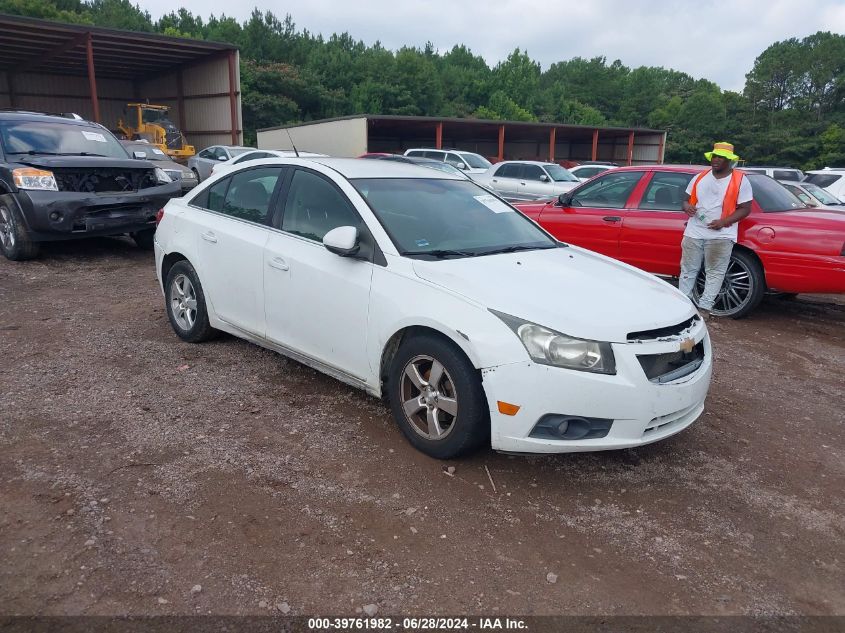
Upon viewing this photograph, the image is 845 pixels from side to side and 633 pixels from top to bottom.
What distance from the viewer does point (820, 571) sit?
8.98 ft

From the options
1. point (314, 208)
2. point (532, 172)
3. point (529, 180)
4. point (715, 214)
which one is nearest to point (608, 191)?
point (715, 214)

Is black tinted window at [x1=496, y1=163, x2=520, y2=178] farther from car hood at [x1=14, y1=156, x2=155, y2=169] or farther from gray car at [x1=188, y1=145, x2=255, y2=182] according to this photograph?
car hood at [x1=14, y1=156, x2=155, y2=169]

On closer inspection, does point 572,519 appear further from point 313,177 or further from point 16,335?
point 16,335

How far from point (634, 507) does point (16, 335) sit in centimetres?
517

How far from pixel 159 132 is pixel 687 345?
26.3 meters

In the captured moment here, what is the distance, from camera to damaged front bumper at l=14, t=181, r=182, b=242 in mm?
7715

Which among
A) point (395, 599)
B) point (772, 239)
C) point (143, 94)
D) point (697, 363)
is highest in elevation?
point (143, 94)

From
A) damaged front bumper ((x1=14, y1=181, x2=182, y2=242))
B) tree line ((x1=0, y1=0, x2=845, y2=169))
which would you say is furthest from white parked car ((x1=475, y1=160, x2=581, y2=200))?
tree line ((x1=0, y1=0, x2=845, y2=169))

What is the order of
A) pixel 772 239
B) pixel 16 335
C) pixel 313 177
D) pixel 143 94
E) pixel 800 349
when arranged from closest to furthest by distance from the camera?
pixel 313 177 → pixel 16 335 → pixel 800 349 → pixel 772 239 → pixel 143 94

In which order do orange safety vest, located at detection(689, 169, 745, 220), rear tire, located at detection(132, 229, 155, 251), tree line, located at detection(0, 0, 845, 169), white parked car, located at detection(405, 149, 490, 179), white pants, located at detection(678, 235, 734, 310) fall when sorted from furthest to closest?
1. tree line, located at detection(0, 0, 845, 169)
2. white parked car, located at detection(405, 149, 490, 179)
3. rear tire, located at detection(132, 229, 155, 251)
4. white pants, located at detection(678, 235, 734, 310)
5. orange safety vest, located at detection(689, 169, 745, 220)

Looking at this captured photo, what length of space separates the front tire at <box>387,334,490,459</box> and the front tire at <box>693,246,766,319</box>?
4443mm

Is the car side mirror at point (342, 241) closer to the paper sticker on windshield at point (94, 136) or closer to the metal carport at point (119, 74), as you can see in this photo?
the paper sticker on windshield at point (94, 136)

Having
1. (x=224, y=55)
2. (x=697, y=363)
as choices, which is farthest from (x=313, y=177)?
(x=224, y=55)

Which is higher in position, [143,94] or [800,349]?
[143,94]
